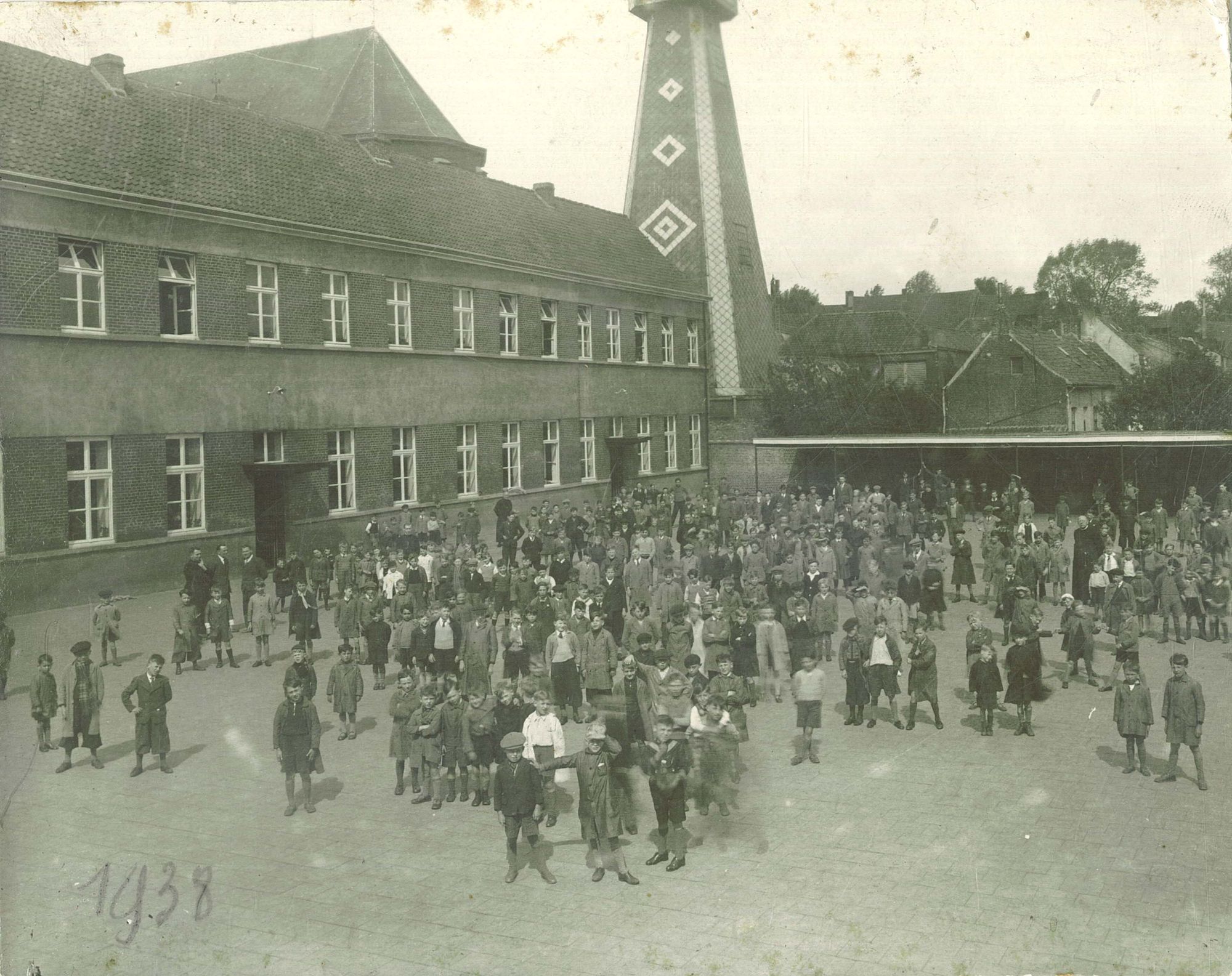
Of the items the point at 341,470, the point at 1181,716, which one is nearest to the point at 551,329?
the point at 341,470

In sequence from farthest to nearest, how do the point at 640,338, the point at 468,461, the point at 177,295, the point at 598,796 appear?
the point at 640,338
the point at 468,461
the point at 177,295
the point at 598,796

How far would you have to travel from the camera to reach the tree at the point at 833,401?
37688 millimetres

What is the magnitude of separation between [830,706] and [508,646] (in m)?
4.67

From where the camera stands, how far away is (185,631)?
15.7m

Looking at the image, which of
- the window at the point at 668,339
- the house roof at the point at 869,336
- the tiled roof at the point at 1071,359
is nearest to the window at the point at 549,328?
the window at the point at 668,339

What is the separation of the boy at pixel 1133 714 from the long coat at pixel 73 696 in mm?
11549

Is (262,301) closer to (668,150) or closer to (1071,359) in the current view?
(668,150)

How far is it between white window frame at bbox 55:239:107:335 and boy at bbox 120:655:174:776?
352 inches

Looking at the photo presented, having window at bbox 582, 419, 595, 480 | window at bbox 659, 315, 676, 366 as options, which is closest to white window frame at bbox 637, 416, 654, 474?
window at bbox 659, 315, 676, 366

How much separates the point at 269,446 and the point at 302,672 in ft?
40.0

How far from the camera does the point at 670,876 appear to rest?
948 centimetres

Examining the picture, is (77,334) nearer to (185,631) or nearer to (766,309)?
(185,631)

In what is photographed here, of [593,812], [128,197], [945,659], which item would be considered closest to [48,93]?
[128,197]

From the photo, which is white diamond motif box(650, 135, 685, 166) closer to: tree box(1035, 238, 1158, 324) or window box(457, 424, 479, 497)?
tree box(1035, 238, 1158, 324)
